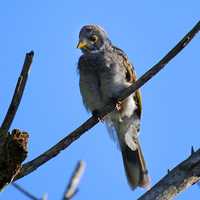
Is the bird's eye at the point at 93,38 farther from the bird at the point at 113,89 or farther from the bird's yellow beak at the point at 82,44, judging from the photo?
the bird's yellow beak at the point at 82,44

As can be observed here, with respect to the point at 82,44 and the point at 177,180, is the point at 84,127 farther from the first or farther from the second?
the point at 82,44

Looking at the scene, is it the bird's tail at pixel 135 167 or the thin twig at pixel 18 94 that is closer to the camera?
the thin twig at pixel 18 94

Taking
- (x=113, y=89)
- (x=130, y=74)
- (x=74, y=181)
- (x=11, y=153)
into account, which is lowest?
(x=74, y=181)

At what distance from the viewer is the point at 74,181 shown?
11.6 ft

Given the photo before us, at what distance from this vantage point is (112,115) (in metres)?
7.32

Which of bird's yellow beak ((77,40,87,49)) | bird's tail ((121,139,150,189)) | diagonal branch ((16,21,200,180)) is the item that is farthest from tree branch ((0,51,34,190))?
bird's yellow beak ((77,40,87,49))

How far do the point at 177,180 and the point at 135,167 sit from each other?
3.41 m

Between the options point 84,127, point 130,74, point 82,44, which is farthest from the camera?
point 82,44

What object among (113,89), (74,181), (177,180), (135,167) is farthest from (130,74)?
(74,181)

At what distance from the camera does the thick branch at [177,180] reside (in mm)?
3623

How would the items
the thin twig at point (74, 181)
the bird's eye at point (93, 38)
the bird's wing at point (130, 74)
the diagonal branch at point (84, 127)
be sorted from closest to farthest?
the thin twig at point (74, 181) < the diagonal branch at point (84, 127) < the bird's wing at point (130, 74) < the bird's eye at point (93, 38)

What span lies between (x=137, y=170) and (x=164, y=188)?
3.44 meters

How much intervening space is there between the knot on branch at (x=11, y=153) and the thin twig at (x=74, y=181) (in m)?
0.38

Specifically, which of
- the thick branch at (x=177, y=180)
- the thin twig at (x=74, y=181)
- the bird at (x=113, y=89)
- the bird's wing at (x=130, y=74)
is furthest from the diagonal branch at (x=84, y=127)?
the bird's wing at (x=130, y=74)
